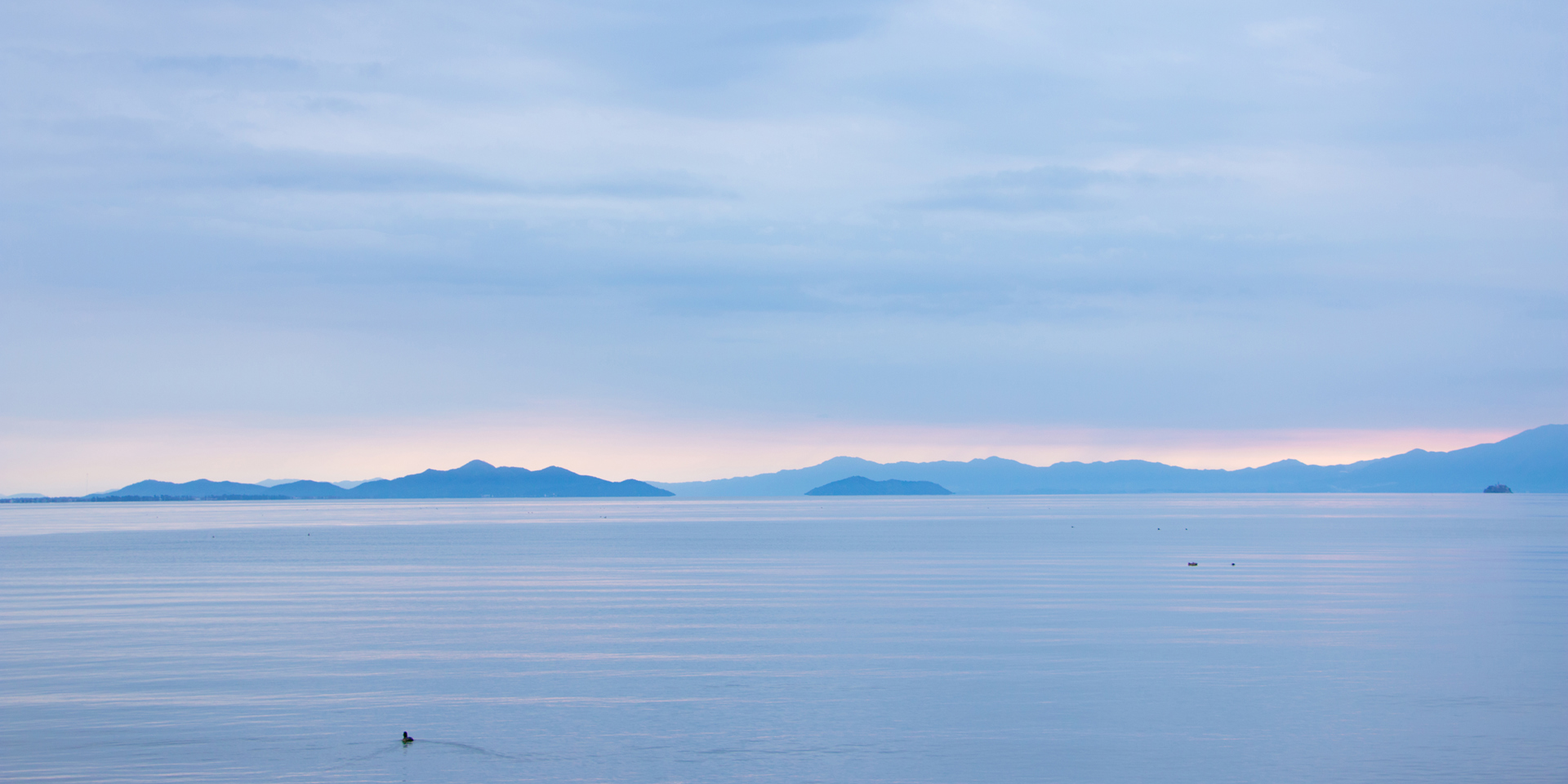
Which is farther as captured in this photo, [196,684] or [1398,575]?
[1398,575]

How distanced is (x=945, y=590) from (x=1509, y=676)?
27.9 metres

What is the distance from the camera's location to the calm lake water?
25.1 metres

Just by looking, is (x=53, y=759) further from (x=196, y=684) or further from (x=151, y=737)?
(x=196, y=684)

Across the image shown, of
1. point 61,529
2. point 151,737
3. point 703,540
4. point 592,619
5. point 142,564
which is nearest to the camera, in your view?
point 151,737

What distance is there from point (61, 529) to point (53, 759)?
168 metres

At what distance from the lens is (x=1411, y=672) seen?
1367 inches

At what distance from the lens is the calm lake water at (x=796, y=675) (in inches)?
990

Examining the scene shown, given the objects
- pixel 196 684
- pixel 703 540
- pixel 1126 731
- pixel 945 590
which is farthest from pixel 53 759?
pixel 703 540

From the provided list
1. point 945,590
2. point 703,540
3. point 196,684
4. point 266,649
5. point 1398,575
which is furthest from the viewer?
point 703,540

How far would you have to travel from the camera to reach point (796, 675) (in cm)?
3431

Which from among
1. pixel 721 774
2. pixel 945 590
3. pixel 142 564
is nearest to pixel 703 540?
pixel 142 564

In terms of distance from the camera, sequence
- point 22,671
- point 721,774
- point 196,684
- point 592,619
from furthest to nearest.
Answer: point 592,619 < point 22,671 < point 196,684 < point 721,774

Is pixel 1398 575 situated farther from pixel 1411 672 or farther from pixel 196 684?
pixel 196 684

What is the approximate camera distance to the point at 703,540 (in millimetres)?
121125
